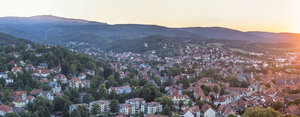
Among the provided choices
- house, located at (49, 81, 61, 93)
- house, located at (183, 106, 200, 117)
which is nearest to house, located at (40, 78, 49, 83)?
house, located at (49, 81, 61, 93)

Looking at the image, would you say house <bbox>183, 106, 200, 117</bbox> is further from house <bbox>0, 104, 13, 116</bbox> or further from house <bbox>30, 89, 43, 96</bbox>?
house <bbox>30, 89, 43, 96</bbox>

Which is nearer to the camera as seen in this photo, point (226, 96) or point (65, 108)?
point (65, 108)

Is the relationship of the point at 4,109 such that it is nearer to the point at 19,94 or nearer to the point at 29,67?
the point at 19,94

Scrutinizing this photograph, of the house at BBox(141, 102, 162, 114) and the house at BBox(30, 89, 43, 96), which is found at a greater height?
the house at BBox(30, 89, 43, 96)

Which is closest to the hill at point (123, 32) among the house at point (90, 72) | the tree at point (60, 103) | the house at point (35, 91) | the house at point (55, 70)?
the house at point (90, 72)

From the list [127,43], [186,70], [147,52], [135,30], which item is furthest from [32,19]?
[186,70]

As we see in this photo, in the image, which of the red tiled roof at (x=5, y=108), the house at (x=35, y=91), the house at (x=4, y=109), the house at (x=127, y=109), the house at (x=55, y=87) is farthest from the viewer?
the house at (x=55, y=87)

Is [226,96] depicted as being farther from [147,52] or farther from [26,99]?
[147,52]

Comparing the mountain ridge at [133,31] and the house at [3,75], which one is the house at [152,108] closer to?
the house at [3,75]
